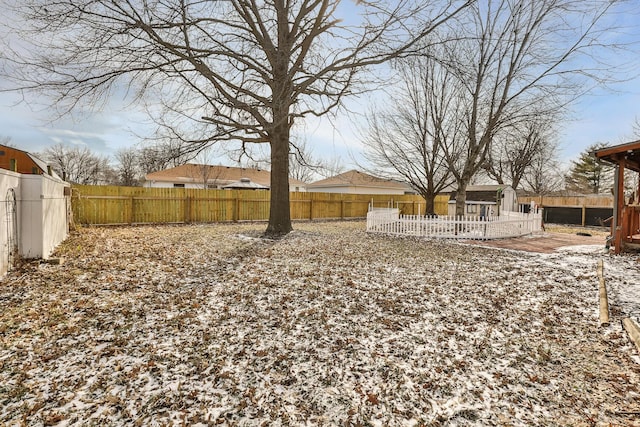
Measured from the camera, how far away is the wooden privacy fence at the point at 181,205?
40.4ft

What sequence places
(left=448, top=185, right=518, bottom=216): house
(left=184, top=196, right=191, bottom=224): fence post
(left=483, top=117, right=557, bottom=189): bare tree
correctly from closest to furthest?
(left=184, top=196, right=191, bottom=224): fence post, (left=448, top=185, right=518, bottom=216): house, (left=483, top=117, right=557, bottom=189): bare tree

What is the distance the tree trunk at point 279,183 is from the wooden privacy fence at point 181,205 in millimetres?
6074

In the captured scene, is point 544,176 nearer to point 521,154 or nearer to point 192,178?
point 521,154

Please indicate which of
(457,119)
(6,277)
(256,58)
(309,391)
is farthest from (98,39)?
(457,119)

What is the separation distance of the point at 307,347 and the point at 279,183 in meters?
→ 7.78

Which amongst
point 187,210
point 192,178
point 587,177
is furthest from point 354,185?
point 587,177

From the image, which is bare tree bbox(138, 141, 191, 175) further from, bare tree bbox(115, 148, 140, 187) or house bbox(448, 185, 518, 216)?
bare tree bbox(115, 148, 140, 187)

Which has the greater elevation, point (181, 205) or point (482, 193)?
point (482, 193)

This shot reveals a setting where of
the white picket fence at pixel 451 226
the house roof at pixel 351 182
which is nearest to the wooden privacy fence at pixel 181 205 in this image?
the white picket fence at pixel 451 226

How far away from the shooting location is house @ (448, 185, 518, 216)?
65.3 feet

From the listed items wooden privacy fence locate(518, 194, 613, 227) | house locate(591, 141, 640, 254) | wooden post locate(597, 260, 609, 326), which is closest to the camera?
wooden post locate(597, 260, 609, 326)

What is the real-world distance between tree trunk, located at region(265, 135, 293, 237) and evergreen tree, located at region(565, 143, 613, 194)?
1491 inches

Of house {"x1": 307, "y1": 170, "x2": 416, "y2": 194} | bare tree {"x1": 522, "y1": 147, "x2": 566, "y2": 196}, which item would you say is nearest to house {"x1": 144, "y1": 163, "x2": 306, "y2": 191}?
house {"x1": 307, "y1": 170, "x2": 416, "y2": 194}

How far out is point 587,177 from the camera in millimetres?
34969
